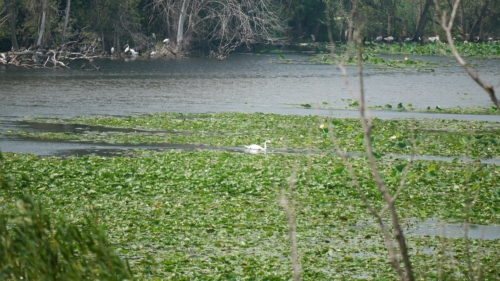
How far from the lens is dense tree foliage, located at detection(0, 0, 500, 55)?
5366 centimetres

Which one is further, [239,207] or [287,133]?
[287,133]

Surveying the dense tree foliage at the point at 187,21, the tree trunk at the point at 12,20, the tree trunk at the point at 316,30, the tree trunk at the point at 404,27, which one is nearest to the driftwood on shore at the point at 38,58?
the tree trunk at the point at 12,20

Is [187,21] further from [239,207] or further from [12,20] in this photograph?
[239,207]

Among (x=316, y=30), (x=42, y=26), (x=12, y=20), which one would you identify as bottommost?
(x=316, y=30)

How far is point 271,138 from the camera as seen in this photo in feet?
62.5

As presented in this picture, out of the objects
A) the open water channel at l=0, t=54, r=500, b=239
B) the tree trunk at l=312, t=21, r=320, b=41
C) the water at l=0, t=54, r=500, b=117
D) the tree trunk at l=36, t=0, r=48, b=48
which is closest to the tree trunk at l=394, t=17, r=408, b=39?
the tree trunk at l=312, t=21, r=320, b=41

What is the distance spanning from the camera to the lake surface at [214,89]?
87.5 ft

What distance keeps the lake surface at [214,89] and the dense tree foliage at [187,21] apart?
13.7 feet

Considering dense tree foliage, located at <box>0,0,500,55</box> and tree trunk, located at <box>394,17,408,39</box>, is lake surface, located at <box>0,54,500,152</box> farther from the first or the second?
tree trunk, located at <box>394,17,408,39</box>

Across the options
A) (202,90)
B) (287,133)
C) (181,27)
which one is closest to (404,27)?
(181,27)

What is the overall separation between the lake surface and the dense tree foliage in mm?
4179

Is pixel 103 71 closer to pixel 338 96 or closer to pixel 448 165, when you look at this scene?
pixel 338 96

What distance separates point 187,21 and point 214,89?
3170 centimetres

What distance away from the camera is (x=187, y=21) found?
2601 inches
